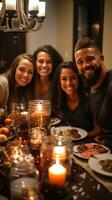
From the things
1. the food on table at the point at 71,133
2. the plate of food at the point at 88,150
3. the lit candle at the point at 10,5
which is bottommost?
the plate of food at the point at 88,150

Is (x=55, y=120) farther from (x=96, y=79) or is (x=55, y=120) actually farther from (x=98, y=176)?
(x=98, y=176)

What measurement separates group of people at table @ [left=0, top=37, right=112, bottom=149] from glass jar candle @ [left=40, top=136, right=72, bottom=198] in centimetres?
57

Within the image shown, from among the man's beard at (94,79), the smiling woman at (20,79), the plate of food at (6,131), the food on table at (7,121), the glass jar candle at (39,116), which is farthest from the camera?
the smiling woman at (20,79)

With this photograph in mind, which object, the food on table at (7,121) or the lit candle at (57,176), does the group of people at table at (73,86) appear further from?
the lit candle at (57,176)

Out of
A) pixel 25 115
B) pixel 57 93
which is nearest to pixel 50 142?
pixel 25 115

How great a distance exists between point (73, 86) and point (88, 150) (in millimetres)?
836

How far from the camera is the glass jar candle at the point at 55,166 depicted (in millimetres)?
1153

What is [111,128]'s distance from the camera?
2.05 m

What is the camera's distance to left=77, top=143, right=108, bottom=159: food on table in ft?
5.11

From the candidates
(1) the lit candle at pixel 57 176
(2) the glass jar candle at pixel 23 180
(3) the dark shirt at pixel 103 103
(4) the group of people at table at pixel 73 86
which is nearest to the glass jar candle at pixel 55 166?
(1) the lit candle at pixel 57 176

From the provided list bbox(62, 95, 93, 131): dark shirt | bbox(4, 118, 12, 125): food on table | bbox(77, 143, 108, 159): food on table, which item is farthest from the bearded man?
bbox(4, 118, 12, 125): food on table

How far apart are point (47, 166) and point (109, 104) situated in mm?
894

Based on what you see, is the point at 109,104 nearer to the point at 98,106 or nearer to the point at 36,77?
the point at 98,106

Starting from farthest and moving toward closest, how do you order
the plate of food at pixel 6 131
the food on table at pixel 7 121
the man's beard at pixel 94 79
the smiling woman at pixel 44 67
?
1. the smiling woman at pixel 44 67
2. the man's beard at pixel 94 79
3. the food on table at pixel 7 121
4. the plate of food at pixel 6 131
